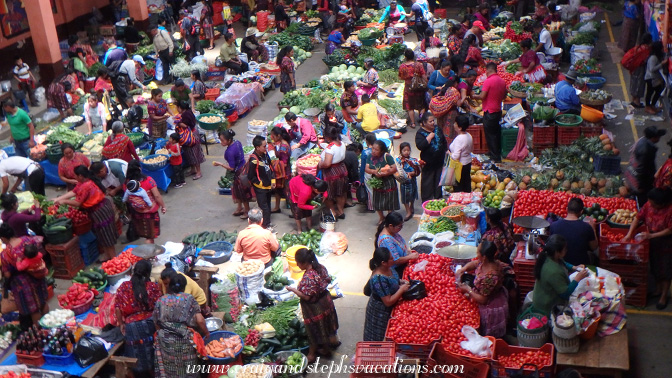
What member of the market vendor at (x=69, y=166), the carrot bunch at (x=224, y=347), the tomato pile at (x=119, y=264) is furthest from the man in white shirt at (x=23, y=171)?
the carrot bunch at (x=224, y=347)

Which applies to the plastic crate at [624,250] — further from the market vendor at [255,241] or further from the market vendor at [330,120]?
the market vendor at [330,120]

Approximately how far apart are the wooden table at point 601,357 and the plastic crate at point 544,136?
18.5 ft

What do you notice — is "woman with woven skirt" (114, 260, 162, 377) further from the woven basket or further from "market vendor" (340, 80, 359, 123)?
the woven basket

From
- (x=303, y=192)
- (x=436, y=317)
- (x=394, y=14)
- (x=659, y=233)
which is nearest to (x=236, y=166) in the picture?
(x=303, y=192)

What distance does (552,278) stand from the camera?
23.1ft

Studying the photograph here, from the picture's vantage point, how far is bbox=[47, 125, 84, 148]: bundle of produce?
13234 millimetres

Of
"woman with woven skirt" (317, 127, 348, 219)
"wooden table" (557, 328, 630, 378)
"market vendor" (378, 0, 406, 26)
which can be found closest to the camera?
"wooden table" (557, 328, 630, 378)

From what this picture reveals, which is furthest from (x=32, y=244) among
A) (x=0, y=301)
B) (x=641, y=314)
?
(x=641, y=314)

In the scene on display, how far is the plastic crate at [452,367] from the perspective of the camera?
674cm

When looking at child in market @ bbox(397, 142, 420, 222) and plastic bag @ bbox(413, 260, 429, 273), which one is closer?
plastic bag @ bbox(413, 260, 429, 273)

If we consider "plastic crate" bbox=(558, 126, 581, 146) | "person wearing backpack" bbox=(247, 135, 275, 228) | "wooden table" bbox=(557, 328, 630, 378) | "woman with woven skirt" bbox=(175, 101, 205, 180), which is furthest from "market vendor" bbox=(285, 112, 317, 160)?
"wooden table" bbox=(557, 328, 630, 378)

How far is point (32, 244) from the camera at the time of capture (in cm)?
847

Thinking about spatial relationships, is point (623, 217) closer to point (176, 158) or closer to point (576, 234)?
point (576, 234)

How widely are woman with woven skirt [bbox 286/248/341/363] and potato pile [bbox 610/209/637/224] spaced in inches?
151
